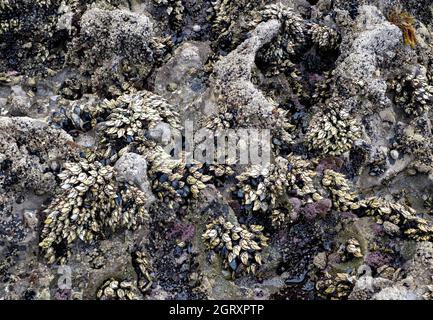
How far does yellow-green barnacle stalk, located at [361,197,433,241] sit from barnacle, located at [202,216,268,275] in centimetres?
215

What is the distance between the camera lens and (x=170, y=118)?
8.70 m

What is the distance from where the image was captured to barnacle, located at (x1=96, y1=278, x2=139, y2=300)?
7.04 m

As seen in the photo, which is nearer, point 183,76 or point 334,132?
point 334,132

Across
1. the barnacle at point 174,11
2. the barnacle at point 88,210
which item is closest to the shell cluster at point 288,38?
the barnacle at point 174,11

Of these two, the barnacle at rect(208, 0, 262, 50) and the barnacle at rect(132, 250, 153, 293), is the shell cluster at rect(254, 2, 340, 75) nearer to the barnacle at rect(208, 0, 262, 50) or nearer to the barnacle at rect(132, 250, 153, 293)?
the barnacle at rect(208, 0, 262, 50)

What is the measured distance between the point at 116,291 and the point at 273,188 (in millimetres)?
3274

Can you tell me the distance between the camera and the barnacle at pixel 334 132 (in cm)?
864

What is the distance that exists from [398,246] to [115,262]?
16.4ft

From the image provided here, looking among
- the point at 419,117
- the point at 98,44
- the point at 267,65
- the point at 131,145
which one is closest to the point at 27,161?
the point at 131,145

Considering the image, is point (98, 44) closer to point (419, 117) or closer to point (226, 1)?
point (226, 1)

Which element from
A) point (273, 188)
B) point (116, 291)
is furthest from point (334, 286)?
point (116, 291)

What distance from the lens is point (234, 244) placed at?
764cm

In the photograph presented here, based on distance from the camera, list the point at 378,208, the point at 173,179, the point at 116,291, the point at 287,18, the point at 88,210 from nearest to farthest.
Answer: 1. the point at 116,291
2. the point at 88,210
3. the point at 173,179
4. the point at 378,208
5. the point at 287,18

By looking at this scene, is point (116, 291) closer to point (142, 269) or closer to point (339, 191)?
point (142, 269)
